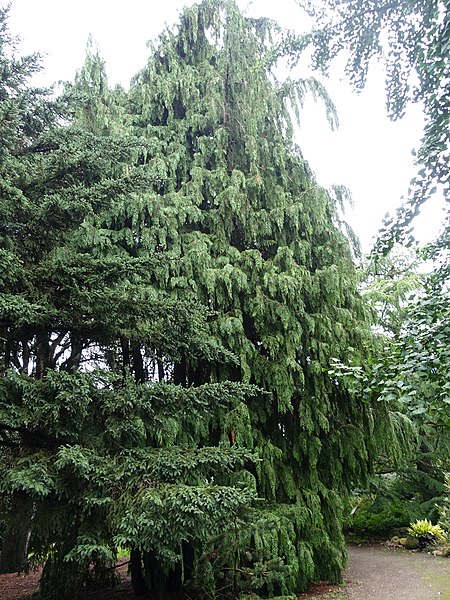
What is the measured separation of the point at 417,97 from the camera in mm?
3100

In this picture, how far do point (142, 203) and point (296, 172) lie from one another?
276 centimetres

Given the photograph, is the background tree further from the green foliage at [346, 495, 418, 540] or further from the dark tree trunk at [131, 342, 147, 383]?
the green foliage at [346, 495, 418, 540]

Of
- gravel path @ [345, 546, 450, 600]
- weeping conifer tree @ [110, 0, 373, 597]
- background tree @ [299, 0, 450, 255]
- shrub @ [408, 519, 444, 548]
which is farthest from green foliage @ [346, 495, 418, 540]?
background tree @ [299, 0, 450, 255]

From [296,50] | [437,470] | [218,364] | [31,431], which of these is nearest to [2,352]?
[31,431]

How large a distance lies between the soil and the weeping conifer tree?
1.58 feet

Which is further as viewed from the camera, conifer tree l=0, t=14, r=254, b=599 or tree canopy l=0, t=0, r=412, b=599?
tree canopy l=0, t=0, r=412, b=599

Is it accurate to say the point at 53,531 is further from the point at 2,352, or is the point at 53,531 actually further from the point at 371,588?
the point at 371,588

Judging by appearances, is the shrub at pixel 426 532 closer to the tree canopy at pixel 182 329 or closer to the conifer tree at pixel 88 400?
the tree canopy at pixel 182 329

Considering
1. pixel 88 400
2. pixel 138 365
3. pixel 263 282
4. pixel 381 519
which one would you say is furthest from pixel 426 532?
pixel 88 400

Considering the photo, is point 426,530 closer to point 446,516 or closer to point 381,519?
point 446,516

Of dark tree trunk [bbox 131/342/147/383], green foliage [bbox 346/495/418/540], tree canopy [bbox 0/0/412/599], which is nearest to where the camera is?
tree canopy [bbox 0/0/412/599]

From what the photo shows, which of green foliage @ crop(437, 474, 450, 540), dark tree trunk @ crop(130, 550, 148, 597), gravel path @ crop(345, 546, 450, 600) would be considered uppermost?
green foliage @ crop(437, 474, 450, 540)

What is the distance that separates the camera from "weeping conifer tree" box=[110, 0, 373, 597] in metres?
6.05

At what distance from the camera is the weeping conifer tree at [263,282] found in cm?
605
